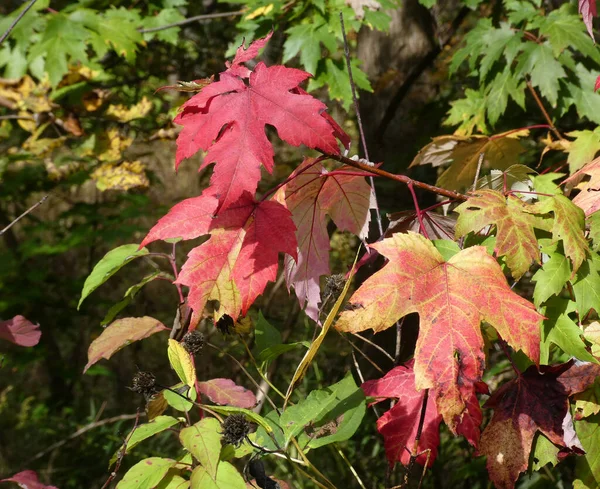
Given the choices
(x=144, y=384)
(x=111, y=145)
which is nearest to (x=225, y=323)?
(x=144, y=384)

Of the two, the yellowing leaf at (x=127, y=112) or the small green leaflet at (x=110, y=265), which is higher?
the small green leaflet at (x=110, y=265)

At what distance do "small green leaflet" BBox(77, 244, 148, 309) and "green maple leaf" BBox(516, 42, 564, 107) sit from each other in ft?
5.31

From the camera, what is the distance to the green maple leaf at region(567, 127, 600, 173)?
1.45m

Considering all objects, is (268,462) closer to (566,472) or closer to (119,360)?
(566,472)

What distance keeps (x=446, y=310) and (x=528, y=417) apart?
0.89 feet

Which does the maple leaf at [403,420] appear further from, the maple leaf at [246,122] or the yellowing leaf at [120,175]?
the yellowing leaf at [120,175]

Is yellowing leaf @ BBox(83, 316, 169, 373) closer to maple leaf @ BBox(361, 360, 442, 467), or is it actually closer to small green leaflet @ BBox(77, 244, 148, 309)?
small green leaflet @ BBox(77, 244, 148, 309)

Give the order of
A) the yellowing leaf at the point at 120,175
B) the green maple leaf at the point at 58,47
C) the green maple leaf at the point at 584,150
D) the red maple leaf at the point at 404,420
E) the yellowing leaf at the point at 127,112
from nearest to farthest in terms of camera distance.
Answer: the red maple leaf at the point at 404,420 → the green maple leaf at the point at 584,150 → the green maple leaf at the point at 58,47 → the yellowing leaf at the point at 120,175 → the yellowing leaf at the point at 127,112

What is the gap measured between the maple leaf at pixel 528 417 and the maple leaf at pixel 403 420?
11cm

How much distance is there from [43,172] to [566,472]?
3361 millimetres

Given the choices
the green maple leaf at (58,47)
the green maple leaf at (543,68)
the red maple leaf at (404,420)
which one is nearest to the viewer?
the red maple leaf at (404,420)

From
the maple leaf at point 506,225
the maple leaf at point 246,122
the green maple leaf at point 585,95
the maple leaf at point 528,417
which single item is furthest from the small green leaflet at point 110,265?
the green maple leaf at point 585,95

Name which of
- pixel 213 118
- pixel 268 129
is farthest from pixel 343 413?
pixel 268 129

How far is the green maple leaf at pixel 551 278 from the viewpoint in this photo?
96 cm
